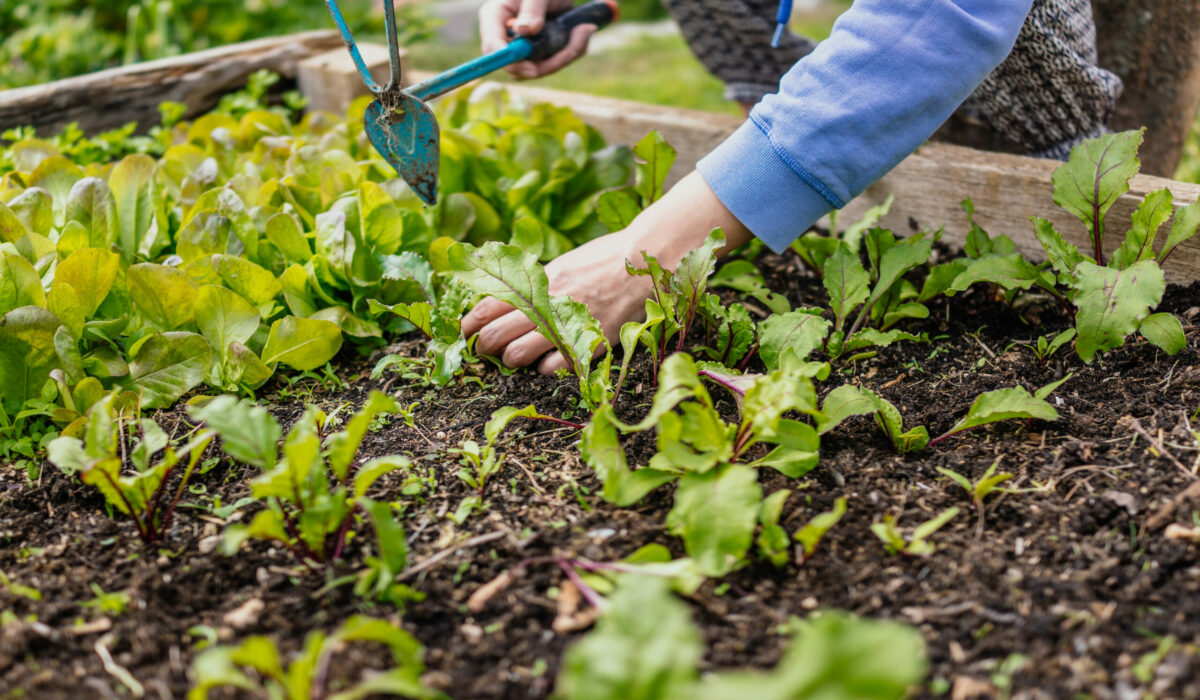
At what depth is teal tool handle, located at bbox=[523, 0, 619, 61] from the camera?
2.14m

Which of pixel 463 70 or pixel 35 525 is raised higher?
pixel 463 70

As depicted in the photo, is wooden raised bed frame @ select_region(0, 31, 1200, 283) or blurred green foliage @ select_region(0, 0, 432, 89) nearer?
wooden raised bed frame @ select_region(0, 31, 1200, 283)

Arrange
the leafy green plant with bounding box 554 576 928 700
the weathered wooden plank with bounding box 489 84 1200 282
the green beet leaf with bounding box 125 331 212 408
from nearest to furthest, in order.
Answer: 1. the leafy green plant with bounding box 554 576 928 700
2. the green beet leaf with bounding box 125 331 212 408
3. the weathered wooden plank with bounding box 489 84 1200 282

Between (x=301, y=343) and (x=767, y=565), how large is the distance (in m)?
0.89

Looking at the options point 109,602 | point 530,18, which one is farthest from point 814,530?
point 530,18

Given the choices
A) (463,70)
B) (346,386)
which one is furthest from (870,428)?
(463,70)

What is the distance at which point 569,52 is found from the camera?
2.24 metres

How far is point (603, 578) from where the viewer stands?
3.31ft

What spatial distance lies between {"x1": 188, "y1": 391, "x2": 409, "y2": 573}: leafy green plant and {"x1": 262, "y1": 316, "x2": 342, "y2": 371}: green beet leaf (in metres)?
0.47

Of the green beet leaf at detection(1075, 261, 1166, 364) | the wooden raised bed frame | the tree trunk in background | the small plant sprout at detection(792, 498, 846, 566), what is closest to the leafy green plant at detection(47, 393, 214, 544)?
the small plant sprout at detection(792, 498, 846, 566)

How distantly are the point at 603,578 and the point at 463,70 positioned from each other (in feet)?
4.14

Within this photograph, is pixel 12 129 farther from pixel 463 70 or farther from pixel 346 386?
pixel 346 386

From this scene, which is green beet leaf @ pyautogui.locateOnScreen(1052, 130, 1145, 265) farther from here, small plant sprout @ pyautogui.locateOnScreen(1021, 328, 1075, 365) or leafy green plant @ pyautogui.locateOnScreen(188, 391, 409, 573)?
leafy green plant @ pyautogui.locateOnScreen(188, 391, 409, 573)

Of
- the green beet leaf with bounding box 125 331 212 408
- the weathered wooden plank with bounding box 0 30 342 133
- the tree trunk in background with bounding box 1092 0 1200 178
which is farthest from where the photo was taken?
the weathered wooden plank with bounding box 0 30 342 133
